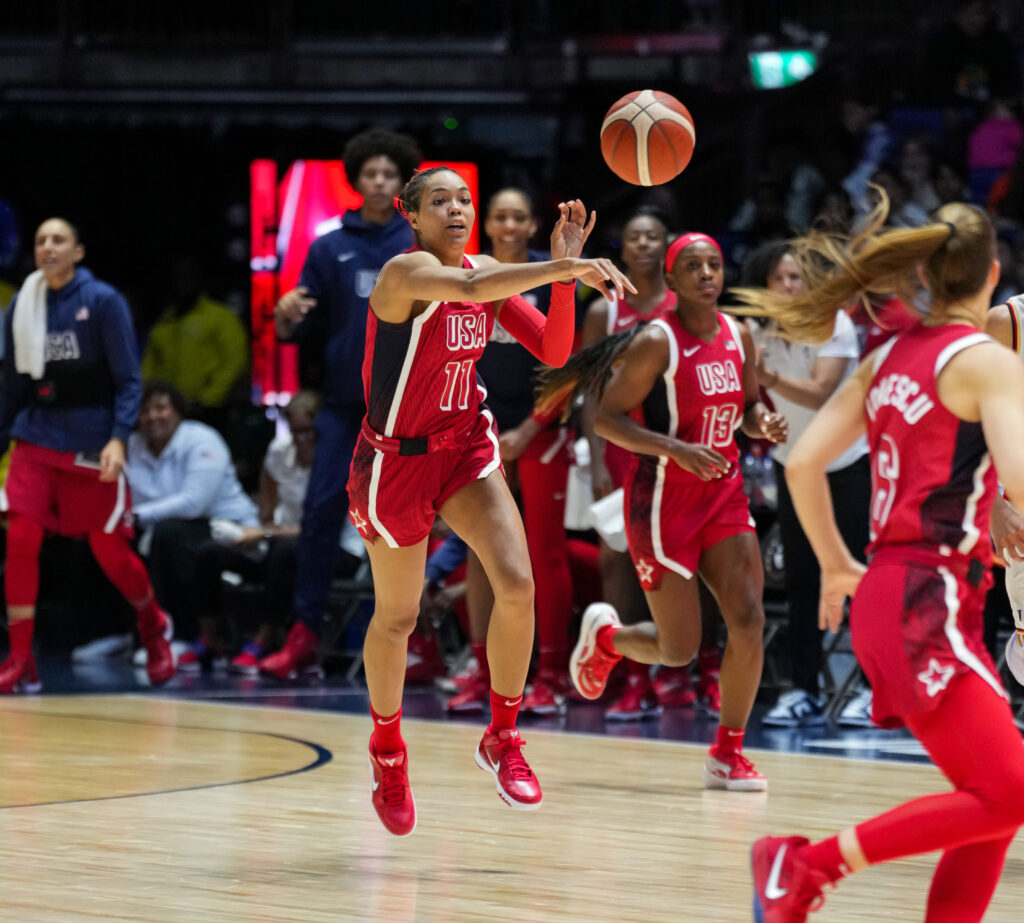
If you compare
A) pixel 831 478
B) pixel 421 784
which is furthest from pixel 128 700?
pixel 831 478

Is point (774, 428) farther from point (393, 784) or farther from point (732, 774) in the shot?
point (393, 784)

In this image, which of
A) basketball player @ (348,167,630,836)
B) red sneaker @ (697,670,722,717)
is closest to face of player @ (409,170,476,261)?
basketball player @ (348,167,630,836)

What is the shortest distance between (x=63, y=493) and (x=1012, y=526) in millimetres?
4900

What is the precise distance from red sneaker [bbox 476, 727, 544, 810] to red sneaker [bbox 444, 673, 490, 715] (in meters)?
2.51

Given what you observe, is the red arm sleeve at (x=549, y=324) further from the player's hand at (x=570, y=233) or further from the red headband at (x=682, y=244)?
the red headband at (x=682, y=244)

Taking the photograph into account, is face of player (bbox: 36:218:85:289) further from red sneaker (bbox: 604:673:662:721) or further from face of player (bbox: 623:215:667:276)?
red sneaker (bbox: 604:673:662:721)

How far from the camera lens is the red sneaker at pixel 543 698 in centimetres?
724

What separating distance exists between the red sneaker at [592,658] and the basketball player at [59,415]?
2643 millimetres

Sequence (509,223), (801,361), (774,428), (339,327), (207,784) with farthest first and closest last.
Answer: (339,327) < (801,361) < (509,223) < (207,784) < (774,428)

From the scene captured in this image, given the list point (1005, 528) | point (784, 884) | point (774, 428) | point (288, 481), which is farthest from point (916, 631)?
point (288, 481)

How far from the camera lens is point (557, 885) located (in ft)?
13.1

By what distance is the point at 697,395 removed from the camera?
5.64 meters

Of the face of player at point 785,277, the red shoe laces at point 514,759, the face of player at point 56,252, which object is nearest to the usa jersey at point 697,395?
the face of player at point 785,277

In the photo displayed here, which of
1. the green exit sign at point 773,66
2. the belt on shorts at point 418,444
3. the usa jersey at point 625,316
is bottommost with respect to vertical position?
the belt on shorts at point 418,444
